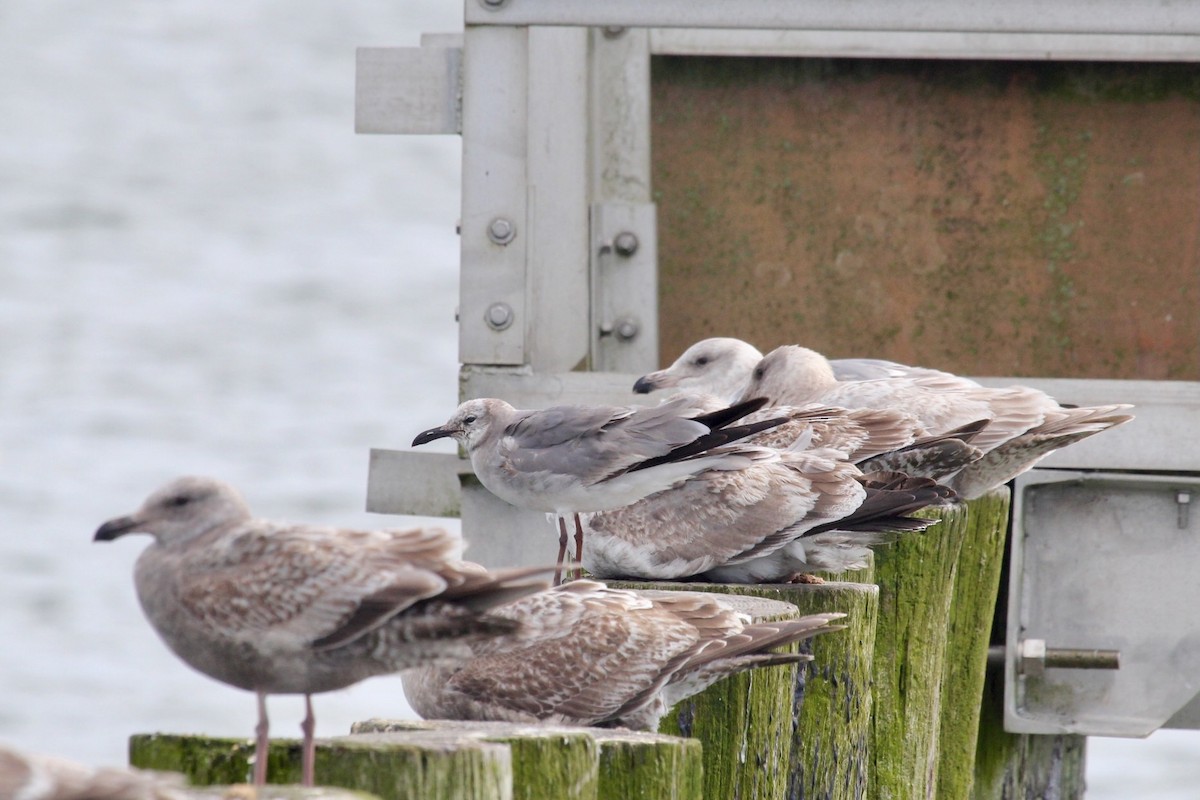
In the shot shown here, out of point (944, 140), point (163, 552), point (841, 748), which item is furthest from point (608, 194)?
point (163, 552)

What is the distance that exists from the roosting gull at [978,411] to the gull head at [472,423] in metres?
1.18

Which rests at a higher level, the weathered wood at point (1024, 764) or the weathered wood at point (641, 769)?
the weathered wood at point (641, 769)

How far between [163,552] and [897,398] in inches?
134

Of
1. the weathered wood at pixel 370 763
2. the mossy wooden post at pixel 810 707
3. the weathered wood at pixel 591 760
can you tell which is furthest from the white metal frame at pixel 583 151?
the weathered wood at pixel 370 763

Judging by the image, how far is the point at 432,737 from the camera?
301 centimetres

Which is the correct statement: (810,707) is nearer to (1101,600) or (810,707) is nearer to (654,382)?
(654,382)

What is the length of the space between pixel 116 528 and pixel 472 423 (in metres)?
2.16

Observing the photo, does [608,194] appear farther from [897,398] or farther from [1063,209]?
[897,398]

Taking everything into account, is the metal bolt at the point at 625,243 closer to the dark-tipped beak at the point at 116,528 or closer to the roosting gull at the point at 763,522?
the roosting gull at the point at 763,522

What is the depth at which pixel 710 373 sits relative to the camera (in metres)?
6.84

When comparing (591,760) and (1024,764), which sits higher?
(591,760)

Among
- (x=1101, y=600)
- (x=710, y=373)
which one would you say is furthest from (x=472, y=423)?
(x=1101, y=600)

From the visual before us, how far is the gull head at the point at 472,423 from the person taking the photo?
17.4 ft

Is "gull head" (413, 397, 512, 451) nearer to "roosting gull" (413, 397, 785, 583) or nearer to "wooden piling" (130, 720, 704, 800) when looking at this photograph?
"roosting gull" (413, 397, 785, 583)
